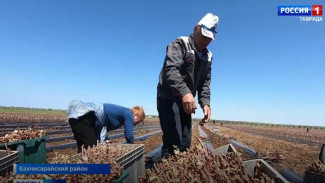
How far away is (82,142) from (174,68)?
2.20 metres

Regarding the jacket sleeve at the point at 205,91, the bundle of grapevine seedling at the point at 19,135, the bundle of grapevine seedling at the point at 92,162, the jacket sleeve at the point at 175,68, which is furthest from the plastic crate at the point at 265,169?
the bundle of grapevine seedling at the point at 19,135

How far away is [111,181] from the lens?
8.78 feet

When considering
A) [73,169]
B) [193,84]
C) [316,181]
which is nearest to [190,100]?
[193,84]

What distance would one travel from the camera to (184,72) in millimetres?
3945

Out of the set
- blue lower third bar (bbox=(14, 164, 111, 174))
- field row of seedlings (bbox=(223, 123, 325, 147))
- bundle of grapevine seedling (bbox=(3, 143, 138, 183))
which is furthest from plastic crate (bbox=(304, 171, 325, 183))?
field row of seedlings (bbox=(223, 123, 325, 147))

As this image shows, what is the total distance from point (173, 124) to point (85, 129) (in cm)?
163

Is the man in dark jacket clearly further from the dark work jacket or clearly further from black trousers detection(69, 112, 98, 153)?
black trousers detection(69, 112, 98, 153)

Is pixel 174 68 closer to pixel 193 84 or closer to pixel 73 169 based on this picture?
pixel 193 84

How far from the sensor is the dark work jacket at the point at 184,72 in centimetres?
354

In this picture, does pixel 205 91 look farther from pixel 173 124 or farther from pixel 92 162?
pixel 92 162

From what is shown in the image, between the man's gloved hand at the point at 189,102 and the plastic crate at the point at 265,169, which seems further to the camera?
the man's gloved hand at the point at 189,102

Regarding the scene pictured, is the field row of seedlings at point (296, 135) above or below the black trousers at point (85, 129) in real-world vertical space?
below

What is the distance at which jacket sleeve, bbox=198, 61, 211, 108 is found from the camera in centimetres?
438

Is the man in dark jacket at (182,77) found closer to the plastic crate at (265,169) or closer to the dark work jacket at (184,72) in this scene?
the dark work jacket at (184,72)
